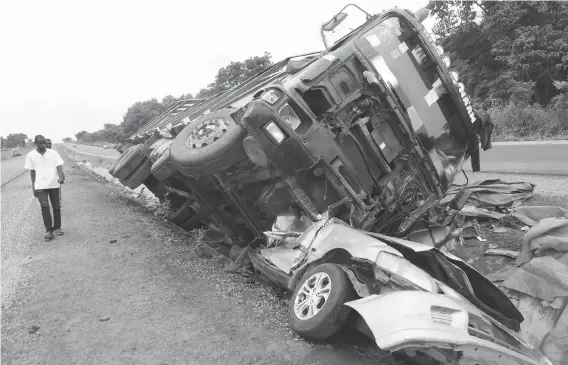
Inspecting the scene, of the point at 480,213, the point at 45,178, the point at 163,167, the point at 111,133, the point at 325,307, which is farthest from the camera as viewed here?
the point at 111,133

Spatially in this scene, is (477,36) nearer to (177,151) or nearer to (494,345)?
(177,151)

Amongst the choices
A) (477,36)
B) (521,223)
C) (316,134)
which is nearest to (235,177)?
(316,134)

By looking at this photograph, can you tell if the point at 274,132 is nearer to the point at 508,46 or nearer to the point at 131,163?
the point at 131,163

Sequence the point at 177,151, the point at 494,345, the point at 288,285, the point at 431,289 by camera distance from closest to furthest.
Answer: the point at 494,345
the point at 431,289
the point at 288,285
the point at 177,151

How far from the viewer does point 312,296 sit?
118 inches

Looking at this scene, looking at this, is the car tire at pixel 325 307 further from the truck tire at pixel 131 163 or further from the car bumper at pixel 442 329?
the truck tire at pixel 131 163

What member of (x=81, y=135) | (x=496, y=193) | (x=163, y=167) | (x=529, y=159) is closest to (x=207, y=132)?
(x=163, y=167)

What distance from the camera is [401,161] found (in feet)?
13.3

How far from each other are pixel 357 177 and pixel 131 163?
377cm

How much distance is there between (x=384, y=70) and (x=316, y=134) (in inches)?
37.2

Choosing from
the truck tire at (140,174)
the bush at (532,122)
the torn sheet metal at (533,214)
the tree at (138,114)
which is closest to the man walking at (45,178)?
the truck tire at (140,174)

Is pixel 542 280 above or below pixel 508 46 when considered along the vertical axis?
above

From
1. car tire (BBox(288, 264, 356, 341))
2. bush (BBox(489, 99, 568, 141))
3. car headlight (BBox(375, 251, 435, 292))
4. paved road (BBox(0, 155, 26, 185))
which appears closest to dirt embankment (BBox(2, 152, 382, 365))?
car tire (BBox(288, 264, 356, 341))

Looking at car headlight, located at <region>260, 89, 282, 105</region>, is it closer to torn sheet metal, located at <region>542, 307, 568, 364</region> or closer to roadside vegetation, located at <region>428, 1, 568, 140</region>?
torn sheet metal, located at <region>542, 307, 568, 364</region>
